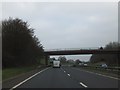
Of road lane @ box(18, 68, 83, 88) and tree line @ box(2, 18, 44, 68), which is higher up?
tree line @ box(2, 18, 44, 68)

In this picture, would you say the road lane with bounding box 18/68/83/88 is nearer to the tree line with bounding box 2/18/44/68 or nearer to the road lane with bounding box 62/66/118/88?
the road lane with bounding box 62/66/118/88

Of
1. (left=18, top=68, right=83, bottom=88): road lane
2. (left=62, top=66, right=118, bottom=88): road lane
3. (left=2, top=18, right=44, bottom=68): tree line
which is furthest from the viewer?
(left=2, top=18, right=44, bottom=68): tree line

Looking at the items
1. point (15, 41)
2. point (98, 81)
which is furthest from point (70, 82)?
point (15, 41)

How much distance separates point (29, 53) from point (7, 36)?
404 inches

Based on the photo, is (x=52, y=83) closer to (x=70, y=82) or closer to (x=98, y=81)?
(x=70, y=82)

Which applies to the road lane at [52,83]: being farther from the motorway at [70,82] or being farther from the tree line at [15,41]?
the tree line at [15,41]

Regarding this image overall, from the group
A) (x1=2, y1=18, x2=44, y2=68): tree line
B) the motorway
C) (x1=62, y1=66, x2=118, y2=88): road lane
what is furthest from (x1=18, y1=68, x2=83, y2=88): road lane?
(x1=2, y1=18, x2=44, y2=68): tree line

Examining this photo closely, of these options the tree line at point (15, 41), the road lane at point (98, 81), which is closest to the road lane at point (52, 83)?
the road lane at point (98, 81)

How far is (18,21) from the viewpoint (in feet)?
255

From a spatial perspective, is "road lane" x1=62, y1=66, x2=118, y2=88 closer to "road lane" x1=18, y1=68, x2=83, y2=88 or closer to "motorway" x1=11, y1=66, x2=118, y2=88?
"motorway" x1=11, y1=66, x2=118, y2=88

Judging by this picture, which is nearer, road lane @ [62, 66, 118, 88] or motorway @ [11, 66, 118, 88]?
motorway @ [11, 66, 118, 88]

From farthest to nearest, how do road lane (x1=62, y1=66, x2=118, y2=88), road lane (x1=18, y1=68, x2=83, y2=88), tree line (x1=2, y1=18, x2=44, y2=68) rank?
1. tree line (x1=2, y1=18, x2=44, y2=68)
2. road lane (x1=62, y1=66, x2=118, y2=88)
3. road lane (x1=18, y1=68, x2=83, y2=88)

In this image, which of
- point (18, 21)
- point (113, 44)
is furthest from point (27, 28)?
point (113, 44)

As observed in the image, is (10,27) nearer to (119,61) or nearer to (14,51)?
(14,51)
